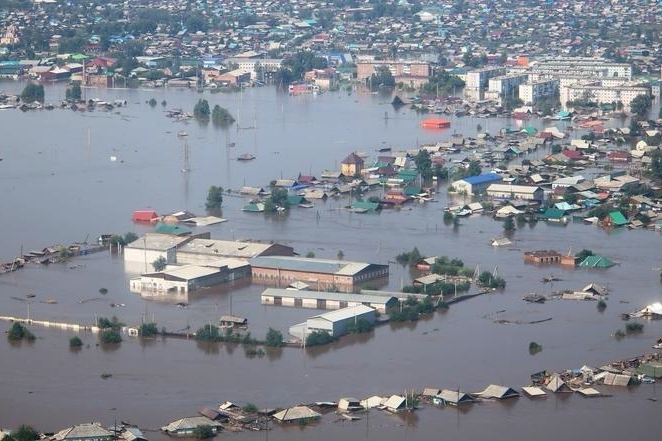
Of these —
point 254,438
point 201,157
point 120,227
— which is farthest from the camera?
point 201,157

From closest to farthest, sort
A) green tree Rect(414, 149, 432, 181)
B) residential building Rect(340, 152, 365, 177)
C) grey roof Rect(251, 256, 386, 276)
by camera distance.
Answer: grey roof Rect(251, 256, 386, 276) < green tree Rect(414, 149, 432, 181) < residential building Rect(340, 152, 365, 177)

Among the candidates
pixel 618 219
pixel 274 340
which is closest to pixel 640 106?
pixel 618 219

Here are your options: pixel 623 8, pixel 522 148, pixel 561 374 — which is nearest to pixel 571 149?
pixel 522 148

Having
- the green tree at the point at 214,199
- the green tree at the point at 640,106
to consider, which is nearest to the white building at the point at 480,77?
the green tree at the point at 640,106

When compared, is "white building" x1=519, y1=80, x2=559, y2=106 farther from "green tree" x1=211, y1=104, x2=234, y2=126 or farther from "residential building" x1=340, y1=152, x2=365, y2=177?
"residential building" x1=340, y1=152, x2=365, y2=177

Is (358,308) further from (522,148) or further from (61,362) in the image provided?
(522,148)

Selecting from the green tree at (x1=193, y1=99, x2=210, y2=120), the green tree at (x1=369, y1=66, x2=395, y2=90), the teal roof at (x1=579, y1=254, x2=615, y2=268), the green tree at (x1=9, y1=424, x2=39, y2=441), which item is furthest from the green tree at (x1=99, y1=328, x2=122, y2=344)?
the green tree at (x1=369, y1=66, x2=395, y2=90)

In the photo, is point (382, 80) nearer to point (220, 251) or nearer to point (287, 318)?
point (220, 251)
